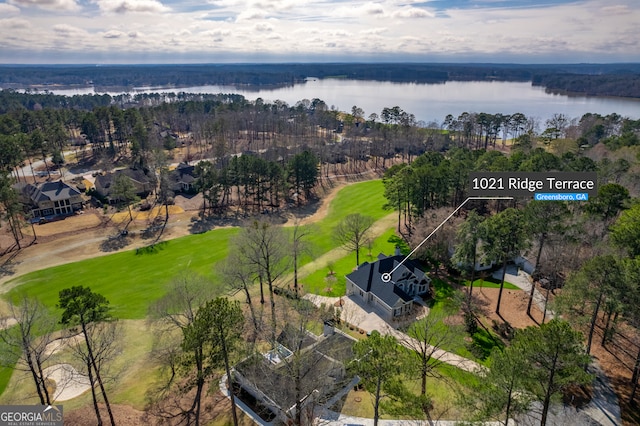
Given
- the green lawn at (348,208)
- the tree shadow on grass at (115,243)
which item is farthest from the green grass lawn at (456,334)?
the tree shadow on grass at (115,243)

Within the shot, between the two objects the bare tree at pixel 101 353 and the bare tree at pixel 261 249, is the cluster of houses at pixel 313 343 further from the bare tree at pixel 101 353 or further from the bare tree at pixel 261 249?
the bare tree at pixel 101 353

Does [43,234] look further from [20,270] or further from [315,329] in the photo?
[315,329]

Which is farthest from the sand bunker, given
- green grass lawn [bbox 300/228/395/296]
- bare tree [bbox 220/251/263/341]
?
green grass lawn [bbox 300/228/395/296]

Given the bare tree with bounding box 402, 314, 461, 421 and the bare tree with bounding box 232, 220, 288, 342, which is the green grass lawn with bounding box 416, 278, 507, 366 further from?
the bare tree with bounding box 232, 220, 288, 342

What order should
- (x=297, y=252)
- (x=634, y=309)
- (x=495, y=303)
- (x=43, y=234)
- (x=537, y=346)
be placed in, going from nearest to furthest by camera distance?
(x=537, y=346) < (x=634, y=309) < (x=495, y=303) < (x=297, y=252) < (x=43, y=234)

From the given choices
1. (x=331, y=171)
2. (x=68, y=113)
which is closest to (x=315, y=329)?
(x=331, y=171)

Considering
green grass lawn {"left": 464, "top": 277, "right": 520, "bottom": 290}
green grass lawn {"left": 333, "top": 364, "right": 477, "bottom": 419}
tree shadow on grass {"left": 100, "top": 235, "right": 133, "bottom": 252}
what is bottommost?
tree shadow on grass {"left": 100, "top": 235, "right": 133, "bottom": 252}
